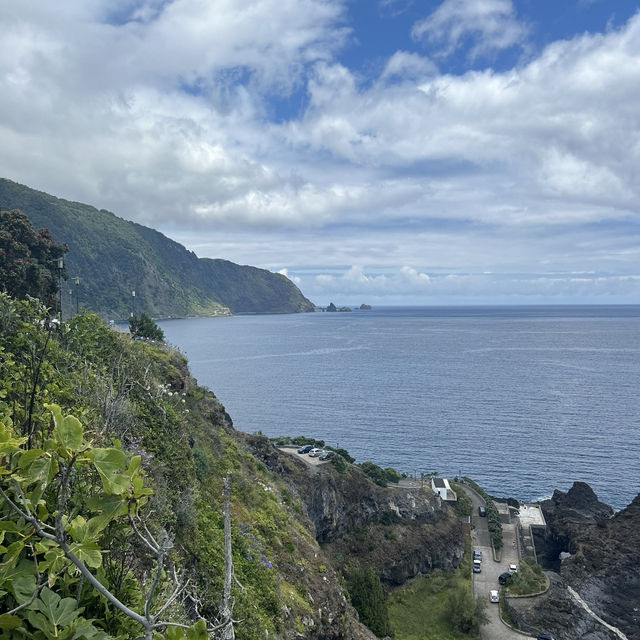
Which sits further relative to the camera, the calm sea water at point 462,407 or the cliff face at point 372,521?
the calm sea water at point 462,407

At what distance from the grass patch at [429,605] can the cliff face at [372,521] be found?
1370 mm

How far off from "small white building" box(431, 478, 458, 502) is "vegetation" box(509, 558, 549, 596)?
10396mm

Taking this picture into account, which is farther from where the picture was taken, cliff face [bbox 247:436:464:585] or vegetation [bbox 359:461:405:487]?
vegetation [bbox 359:461:405:487]

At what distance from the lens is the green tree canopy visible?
32625mm

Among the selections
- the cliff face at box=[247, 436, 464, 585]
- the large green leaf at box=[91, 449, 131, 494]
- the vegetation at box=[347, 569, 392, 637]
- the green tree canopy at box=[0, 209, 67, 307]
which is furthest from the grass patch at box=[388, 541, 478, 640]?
the large green leaf at box=[91, 449, 131, 494]

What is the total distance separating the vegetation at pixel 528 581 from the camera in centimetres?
4501

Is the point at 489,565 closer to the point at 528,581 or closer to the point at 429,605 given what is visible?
the point at 528,581

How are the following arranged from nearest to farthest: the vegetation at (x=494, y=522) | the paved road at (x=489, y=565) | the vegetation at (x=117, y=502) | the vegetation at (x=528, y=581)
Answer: the vegetation at (x=117, y=502), the paved road at (x=489, y=565), the vegetation at (x=528, y=581), the vegetation at (x=494, y=522)

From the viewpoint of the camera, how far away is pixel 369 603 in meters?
36.7

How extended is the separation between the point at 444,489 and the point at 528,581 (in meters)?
13.7

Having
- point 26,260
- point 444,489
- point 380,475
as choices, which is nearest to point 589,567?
point 444,489

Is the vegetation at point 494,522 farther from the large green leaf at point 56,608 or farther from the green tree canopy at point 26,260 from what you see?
→ the large green leaf at point 56,608

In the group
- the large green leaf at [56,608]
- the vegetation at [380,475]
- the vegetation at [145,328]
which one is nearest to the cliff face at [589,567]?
the vegetation at [380,475]

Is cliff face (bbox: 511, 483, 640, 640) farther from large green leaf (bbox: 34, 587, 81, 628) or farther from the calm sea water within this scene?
large green leaf (bbox: 34, 587, 81, 628)
